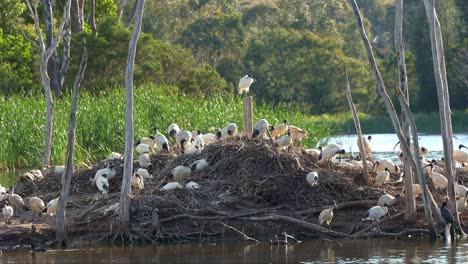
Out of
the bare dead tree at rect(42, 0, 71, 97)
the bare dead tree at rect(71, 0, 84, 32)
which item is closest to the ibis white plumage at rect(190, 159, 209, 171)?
the bare dead tree at rect(42, 0, 71, 97)

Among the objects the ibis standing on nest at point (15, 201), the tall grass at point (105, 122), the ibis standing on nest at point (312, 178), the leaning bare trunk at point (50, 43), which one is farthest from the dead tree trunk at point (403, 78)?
the leaning bare trunk at point (50, 43)

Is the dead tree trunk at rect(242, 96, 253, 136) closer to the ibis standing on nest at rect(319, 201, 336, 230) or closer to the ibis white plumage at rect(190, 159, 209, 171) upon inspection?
the ibis white plumage at rect(190, 159, 209, 171)

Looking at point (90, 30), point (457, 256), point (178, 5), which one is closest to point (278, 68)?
point (178, 5)

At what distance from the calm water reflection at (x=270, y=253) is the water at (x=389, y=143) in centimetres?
1605

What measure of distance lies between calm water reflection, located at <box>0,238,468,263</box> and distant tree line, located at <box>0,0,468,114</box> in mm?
21261

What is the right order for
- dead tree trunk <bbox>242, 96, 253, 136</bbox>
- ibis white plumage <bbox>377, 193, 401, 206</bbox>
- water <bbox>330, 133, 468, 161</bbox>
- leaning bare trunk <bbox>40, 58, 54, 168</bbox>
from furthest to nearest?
water <bbox>330, 133, 468, 161</bbox>
leaning bare trunk <bbox>40, 58, 54, 168</bbox>
dead tree trunk <bbox>242, 96, 253, 136</bbox>
ibis white plumage <bbox>377, 193, 401, 206</bbox>

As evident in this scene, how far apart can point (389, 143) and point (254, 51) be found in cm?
2282

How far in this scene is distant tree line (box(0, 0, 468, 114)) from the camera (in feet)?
121

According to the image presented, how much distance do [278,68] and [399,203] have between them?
44.1 metres

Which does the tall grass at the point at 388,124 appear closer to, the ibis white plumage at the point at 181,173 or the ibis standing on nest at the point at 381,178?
the ibis standing on nest at the point at 381,178

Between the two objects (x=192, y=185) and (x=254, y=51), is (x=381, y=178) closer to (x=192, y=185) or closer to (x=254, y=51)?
(x=192, y=185)

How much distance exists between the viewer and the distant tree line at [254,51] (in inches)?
1452

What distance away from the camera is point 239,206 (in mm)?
14930

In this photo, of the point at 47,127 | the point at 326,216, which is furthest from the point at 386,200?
the point at 47,127
